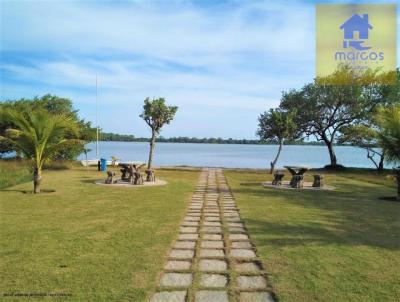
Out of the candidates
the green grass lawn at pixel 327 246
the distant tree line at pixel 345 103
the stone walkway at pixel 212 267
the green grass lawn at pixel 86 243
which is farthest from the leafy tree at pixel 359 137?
the stone walkway at pixel 212 267

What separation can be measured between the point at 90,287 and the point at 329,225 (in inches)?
186

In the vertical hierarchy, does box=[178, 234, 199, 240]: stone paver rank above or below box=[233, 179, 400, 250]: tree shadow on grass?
above

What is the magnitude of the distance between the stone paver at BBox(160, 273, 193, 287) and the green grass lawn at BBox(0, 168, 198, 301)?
12 cm

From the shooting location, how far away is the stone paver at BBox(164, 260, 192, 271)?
4090mm

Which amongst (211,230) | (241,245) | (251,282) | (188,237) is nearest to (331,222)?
(211,230)

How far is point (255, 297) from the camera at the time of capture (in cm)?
338

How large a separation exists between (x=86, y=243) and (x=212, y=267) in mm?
2022

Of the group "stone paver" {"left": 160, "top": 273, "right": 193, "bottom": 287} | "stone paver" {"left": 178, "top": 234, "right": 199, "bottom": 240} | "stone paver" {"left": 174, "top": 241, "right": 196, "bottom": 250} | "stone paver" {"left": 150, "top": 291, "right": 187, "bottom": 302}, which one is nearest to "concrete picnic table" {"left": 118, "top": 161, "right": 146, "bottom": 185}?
"stone paver" {"left": 178, "top": 234, "right": 199, "bottom": 240}

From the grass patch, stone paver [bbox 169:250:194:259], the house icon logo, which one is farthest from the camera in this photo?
the house icon logo

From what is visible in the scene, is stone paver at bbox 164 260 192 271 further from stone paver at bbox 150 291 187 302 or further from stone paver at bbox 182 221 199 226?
stone paver at bbox 182 221 199 226

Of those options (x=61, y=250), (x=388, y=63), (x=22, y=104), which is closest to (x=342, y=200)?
(x=61, y=250)

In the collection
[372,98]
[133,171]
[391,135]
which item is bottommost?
[133,171]

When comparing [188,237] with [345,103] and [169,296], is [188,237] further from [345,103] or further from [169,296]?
[345,103]

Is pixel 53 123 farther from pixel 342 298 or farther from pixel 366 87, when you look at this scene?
pixel 366 87
